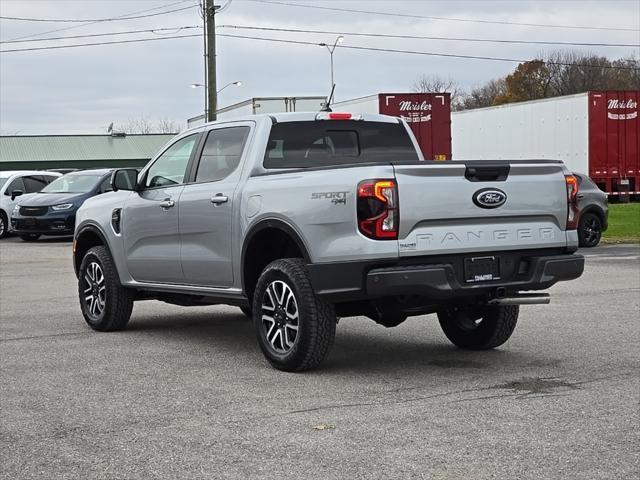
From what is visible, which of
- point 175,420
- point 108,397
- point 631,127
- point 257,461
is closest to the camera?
point 257,461

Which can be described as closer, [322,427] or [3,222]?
[322,427]

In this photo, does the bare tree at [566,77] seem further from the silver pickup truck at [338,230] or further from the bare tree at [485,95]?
the silver pickup truck at [338,230]

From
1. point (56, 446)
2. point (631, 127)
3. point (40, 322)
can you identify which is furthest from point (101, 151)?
point (56, 446)

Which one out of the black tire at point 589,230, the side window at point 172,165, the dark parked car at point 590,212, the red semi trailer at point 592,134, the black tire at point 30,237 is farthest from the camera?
the red semi trailer at point 592,134

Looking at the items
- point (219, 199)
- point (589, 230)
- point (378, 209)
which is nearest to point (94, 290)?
point (219, 199)

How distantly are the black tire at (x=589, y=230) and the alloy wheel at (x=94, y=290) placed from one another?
12456mm

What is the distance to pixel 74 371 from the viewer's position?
25.9 ft

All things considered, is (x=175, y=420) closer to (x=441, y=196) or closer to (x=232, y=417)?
(x=232, y=417)

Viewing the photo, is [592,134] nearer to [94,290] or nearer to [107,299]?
[94,290]

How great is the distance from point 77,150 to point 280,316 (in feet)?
268

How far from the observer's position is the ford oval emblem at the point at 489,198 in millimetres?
7359

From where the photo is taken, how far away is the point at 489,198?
741 centimetres

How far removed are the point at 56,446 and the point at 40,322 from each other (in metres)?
5.36

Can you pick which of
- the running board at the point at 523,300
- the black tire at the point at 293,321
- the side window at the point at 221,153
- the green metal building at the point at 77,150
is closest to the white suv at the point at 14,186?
the side window at the point at 221,153
